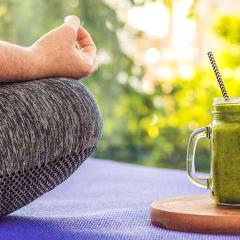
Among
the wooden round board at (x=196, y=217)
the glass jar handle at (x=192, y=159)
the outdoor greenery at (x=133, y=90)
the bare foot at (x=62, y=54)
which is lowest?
the outdoor greenery at (x=133, y=90)

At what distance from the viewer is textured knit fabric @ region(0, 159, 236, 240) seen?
1175mm

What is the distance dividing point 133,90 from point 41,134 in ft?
14.5

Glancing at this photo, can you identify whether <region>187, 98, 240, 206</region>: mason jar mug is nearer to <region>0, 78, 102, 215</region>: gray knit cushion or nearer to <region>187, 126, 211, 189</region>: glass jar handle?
<region>187, 126, 211, 189</region>: glass jar handle

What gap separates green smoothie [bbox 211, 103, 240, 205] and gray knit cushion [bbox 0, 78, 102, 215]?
0.22m

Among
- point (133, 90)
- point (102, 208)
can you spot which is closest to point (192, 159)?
point (102, 208)

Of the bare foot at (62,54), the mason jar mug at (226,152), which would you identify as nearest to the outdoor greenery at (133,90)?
the bare foot at (62,54)

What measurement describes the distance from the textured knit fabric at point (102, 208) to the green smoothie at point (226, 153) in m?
0.13

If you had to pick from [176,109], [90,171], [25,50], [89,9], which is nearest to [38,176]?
[25,50]

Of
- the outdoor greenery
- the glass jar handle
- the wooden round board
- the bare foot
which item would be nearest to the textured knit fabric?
the wooden round board

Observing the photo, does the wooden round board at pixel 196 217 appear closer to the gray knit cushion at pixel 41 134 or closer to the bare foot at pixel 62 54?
the gray knit cushion at pixel 41 134

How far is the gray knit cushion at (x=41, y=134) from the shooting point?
3.99 ft

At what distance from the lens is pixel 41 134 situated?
1.23m

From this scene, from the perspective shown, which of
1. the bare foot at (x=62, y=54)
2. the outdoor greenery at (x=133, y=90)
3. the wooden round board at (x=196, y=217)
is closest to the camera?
the wooden round board at (x=196, y=217)

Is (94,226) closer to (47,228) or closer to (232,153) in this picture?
(47,228)
